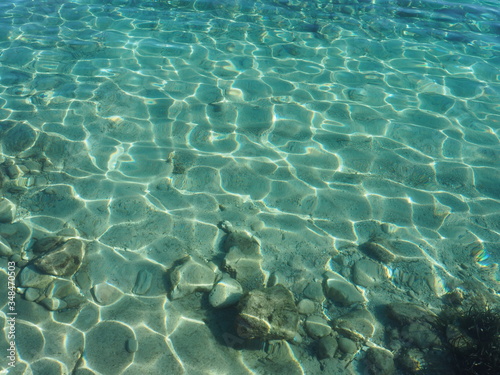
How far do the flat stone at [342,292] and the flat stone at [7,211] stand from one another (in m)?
4.16

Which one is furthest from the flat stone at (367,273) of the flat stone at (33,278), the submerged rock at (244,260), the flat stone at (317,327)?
the flat stone at (33,278)

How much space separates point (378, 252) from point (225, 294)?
205 centimetres

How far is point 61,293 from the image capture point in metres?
3.98

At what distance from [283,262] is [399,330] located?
1.49 m

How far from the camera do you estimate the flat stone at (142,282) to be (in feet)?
13.6

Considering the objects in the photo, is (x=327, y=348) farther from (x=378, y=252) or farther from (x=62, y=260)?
(x=62, y=260)

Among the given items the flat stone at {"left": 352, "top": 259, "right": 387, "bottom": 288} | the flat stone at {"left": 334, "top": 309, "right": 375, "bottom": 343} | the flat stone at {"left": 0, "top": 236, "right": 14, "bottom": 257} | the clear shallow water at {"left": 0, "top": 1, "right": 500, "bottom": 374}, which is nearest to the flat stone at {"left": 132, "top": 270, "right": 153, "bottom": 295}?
the clear shallow water at {"left": 0, "top": 1, "right": 500, "bottom": 374}

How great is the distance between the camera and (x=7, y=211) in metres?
4.81

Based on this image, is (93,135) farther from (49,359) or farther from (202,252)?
(49,359)

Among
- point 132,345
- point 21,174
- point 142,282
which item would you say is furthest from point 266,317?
point 21,174

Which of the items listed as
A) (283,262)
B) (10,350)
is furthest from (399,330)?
(10,350)

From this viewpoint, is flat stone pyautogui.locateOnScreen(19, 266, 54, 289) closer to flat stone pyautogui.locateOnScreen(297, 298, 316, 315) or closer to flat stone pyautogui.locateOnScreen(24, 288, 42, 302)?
flat stone pyautogui.locateOnScreen(24, 288, 42, 302)

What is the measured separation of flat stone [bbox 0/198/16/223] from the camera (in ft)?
15.5

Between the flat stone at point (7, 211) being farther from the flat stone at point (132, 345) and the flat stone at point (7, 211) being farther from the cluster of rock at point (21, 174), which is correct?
the flat stone at point (132, 345)
